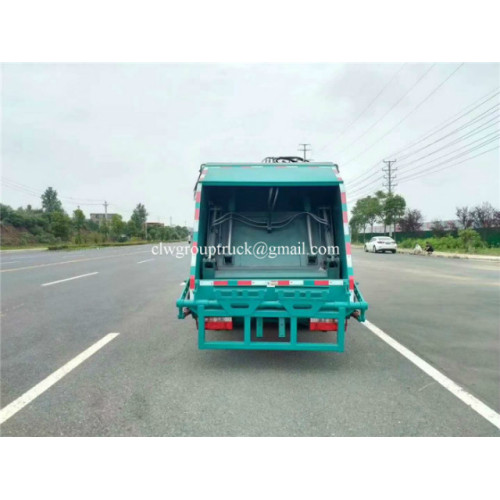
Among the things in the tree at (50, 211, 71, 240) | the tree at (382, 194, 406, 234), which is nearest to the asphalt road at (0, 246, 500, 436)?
the tree at (382, 194, 406, 234)

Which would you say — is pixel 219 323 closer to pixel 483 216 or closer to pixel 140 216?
pixel 483 216

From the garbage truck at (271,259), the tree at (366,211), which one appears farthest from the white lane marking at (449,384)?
the tree at (366,211)

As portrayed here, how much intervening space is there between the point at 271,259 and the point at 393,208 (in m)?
38.5

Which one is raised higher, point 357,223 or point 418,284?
point 357,223

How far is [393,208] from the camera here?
40312mm

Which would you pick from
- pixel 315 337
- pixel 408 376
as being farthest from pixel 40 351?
pixel 408 376

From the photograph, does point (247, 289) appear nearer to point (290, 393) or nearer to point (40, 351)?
point (290, 393)

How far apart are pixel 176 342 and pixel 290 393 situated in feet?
7.57

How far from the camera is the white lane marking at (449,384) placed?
3.21 metres

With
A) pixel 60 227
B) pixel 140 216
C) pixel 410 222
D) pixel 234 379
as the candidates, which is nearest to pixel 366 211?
pixel 410 222

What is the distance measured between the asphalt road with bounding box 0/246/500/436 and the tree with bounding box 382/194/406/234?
115ft

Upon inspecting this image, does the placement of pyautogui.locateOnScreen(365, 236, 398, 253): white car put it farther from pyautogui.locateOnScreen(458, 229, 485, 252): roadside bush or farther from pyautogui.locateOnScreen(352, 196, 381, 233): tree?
pyautogui.locateOnScreen(352, 196, 381, 233): tree

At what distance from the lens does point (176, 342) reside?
535 centimetres

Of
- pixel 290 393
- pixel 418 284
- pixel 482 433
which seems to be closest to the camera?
pixel 482 433
